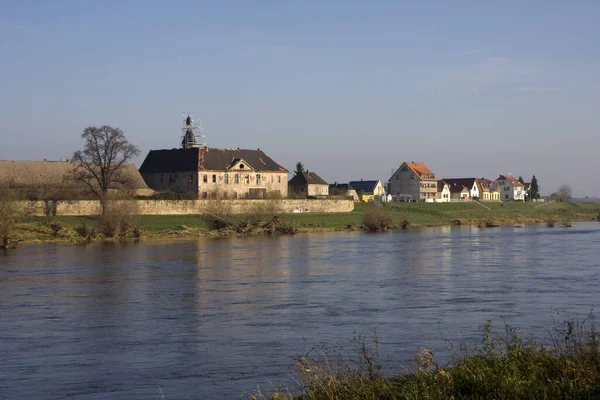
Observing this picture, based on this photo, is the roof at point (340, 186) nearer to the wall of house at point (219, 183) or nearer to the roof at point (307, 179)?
the roof at point (307, 179)

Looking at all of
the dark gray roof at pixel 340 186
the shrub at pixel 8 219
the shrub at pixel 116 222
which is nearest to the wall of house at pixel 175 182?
the shrub at pixel 116 222

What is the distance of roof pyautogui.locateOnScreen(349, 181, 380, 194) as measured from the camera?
122625mm

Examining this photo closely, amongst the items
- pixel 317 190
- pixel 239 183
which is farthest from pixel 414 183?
pixel 239 183

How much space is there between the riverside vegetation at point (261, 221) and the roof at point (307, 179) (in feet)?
46.3

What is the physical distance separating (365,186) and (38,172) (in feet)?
186

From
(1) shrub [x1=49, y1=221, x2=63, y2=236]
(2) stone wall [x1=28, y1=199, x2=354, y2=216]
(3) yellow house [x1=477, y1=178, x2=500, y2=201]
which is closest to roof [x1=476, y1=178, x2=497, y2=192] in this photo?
(3) yellow house [x1=477, y1=178, x2=500, y2=201]

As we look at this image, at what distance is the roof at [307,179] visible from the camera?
102 meters

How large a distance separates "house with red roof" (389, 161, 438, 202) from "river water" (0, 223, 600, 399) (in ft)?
246

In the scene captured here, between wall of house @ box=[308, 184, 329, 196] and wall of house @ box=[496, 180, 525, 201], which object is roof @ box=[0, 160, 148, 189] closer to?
wall of house @ box=[308, 184, 329, 196]

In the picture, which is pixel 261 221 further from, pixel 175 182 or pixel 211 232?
pixel 175 182

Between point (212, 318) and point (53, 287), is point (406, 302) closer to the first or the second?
point (212, 318)

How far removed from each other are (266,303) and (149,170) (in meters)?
66.6

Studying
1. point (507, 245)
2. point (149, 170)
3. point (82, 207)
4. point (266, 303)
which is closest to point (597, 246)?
point (507, 245)

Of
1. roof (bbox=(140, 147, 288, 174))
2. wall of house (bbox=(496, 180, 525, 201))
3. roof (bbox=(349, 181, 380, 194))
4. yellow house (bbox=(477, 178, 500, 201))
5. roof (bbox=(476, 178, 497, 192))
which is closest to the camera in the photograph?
roof (bbox=(140, 147, 288, 174))
